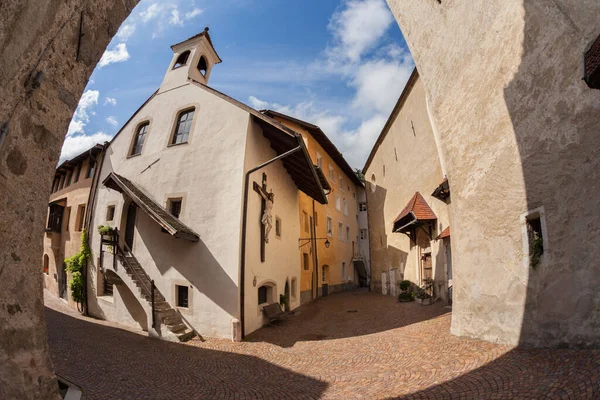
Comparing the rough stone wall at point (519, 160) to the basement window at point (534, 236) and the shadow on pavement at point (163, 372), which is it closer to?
the basement window at point (534, 236)

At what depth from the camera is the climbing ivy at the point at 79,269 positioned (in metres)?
14.1

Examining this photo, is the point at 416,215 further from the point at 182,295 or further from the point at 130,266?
the point at 130,266

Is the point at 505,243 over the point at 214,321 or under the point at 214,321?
over

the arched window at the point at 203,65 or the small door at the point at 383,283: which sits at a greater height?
the arched window at the point at 203,65

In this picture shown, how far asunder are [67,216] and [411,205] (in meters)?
18.7

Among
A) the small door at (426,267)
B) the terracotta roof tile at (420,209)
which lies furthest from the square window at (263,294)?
the small door at (426,267)

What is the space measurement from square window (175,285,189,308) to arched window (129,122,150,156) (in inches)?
256

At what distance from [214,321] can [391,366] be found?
6.09 m

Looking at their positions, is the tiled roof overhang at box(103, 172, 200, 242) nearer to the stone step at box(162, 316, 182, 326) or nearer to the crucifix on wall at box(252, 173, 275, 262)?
the crucifix on wall at box(252, 173, 275, 262)

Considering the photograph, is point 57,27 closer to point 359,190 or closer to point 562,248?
point 562,248

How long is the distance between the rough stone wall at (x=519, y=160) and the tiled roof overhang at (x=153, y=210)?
8265 mm

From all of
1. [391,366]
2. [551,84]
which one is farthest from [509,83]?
[391,366]

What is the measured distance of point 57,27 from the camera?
2492mm

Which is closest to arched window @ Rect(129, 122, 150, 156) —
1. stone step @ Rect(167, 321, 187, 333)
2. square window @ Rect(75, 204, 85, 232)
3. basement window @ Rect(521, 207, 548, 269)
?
square window @ Rect(75, 204, 85, 232)
